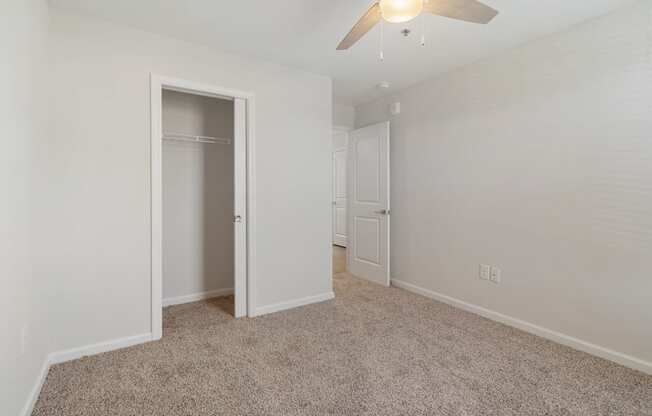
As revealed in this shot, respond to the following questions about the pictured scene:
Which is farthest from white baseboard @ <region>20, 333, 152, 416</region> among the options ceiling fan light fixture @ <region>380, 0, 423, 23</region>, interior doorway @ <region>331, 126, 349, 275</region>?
interior doorway @ <region>331, 126, 349, 275</region>

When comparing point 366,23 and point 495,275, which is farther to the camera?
point 495,275

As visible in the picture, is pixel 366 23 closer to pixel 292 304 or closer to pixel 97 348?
pixel 292 304

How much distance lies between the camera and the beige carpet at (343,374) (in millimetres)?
1723

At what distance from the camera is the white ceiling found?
83.5 inches

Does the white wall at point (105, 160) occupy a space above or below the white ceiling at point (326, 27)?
below

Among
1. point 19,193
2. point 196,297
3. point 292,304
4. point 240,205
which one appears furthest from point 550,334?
point 19,193

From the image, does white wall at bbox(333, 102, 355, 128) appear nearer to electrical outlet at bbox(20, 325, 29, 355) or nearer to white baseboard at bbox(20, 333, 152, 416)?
white baseboard at bbox(20, 333, 152, 416)

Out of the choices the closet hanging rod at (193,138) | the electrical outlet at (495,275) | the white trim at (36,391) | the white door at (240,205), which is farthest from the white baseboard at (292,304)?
the closet hanging rod at (193,138)

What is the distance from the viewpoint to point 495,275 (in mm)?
2922

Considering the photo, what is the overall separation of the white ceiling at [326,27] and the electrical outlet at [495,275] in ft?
6.30

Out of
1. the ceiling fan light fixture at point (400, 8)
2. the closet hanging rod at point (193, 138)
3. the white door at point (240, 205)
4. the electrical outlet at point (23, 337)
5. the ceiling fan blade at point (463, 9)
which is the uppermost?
the ceiling fan blade at point (463, 9)

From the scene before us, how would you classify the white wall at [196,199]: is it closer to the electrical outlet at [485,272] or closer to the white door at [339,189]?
the electrical outlet at [485,272]

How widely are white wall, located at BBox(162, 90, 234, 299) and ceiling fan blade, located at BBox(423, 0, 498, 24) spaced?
2586 mm

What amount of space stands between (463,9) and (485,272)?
2.27 m
